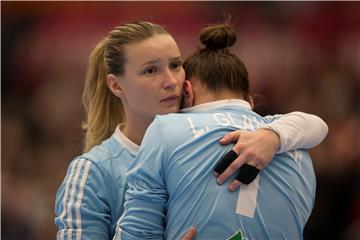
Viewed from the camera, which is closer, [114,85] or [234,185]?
[234,185]

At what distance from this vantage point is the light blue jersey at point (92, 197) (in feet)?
6.65

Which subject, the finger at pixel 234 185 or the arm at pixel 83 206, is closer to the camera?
the finger at pixel 234 185

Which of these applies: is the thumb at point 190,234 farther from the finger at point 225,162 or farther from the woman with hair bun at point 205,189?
the finger at point 225,162

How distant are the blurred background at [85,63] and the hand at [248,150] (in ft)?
7.74

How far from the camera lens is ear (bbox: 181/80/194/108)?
204 cm

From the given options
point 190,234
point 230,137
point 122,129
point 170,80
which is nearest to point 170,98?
point 170,80

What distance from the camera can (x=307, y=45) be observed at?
4473mm

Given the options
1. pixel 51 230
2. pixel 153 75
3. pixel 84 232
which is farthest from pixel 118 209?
pixel 51 230

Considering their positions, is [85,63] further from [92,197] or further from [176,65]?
[92,197]

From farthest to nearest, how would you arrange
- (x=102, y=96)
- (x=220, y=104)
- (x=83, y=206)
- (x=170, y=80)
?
(x=102, y=96), (x=170, y=80), (x=83, y=206), (x=220, y=104)

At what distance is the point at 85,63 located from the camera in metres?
4.50

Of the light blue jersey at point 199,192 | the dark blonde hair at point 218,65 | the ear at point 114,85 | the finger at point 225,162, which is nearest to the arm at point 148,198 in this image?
the light blue jersey at point 199,192

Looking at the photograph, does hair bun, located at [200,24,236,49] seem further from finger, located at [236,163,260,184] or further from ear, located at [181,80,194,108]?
finger, located at [236,163,260,184]

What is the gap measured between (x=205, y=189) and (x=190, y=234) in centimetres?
13
